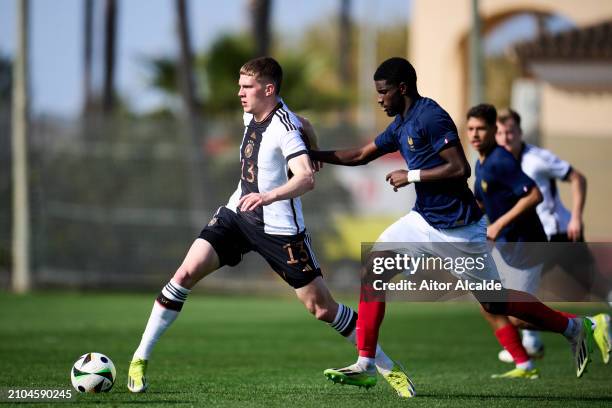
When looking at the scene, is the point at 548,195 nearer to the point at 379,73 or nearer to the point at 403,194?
the point at 379,73

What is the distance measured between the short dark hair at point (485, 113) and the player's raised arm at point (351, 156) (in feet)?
4.66

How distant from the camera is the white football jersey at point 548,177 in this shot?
11.3m

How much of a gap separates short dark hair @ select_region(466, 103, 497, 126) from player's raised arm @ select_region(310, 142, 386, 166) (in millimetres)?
1421

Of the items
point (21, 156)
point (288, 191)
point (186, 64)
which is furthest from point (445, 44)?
point (288, 191)

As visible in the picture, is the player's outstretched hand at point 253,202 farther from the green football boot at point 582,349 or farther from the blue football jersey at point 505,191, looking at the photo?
the blue football jersey at point 505,191

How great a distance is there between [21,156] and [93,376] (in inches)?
607

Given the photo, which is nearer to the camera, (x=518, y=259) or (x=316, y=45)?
(x=518, y=259)

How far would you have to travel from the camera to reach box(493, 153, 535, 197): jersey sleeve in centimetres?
991

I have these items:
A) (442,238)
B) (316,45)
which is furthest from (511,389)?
(316,45)

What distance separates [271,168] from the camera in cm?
820

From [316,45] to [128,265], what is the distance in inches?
2194

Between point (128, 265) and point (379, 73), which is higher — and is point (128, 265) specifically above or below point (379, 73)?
below

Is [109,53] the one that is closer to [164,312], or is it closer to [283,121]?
[164,312]

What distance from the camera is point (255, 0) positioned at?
1213 inches
